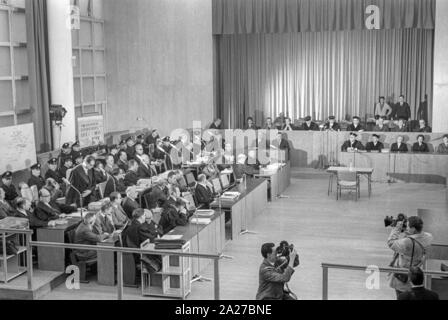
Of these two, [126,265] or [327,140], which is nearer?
[126,265]

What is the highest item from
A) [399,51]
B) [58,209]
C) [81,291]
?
[399,51]

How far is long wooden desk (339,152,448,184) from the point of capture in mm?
17531

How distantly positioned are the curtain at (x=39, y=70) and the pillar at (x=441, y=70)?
37.4 ft

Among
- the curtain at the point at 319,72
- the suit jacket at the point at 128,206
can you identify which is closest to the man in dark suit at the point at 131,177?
the suit jacket at the point at 128,206

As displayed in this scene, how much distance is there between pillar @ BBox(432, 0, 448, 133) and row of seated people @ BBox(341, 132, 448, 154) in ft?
5.72

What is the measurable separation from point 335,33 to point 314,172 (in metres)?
6.62

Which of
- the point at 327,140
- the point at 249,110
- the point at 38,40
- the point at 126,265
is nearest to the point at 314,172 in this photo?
the point at 327,140

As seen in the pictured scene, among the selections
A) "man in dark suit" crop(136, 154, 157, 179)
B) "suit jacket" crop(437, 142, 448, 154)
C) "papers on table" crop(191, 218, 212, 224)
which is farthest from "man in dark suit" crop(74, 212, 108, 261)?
"suit jacket" crop(437, 142, 448, 154)

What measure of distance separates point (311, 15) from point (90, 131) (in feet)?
27.1

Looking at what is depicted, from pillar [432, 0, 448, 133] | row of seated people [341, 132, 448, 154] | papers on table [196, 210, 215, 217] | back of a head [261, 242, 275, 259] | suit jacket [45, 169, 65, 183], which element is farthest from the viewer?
pillar [432, 0, 448, 133]

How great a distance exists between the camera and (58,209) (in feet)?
38.1

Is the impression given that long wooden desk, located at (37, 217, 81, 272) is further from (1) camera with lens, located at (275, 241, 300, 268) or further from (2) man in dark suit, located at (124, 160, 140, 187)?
(2) man in dark suit, located at (124, 160, 140, 187)

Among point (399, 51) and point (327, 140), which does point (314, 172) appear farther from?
point (399, 51)

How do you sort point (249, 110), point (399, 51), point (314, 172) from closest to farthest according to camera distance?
1. point (314, 172)
2. point (399, 51)
3. point (249, 110)
